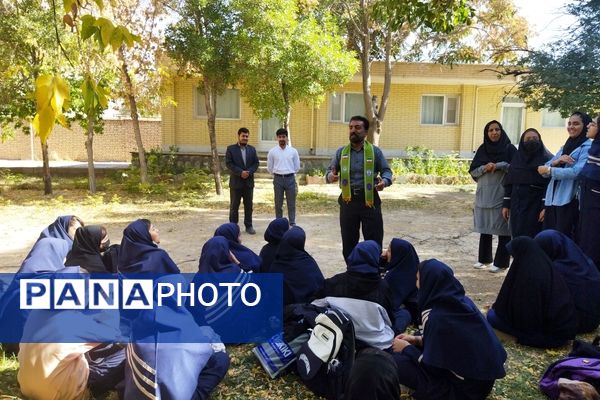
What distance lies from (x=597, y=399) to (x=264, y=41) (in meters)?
9.00

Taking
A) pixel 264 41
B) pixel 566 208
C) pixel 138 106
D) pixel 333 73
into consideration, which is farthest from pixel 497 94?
pixel 566 208

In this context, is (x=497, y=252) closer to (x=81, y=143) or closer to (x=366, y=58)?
(x=366, y=58)

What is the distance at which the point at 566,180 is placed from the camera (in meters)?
5.10

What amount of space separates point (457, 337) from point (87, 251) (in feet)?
10.0

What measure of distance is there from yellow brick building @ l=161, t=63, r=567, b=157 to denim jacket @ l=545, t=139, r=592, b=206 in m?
11.1

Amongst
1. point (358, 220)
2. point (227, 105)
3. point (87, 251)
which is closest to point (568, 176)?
point (358, 220)

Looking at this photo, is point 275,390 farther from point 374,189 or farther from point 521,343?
point 374,189

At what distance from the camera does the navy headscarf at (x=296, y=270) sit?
13.5ft

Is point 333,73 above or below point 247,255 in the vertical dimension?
above

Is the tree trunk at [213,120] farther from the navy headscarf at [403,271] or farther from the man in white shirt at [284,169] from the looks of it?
the navy headscarf at [403,271]

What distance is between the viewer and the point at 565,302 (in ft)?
11.9

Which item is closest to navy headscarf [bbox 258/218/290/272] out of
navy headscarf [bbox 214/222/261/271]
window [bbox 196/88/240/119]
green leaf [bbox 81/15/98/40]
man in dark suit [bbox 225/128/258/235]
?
navy headscarf [bbox 214/222/261/271]

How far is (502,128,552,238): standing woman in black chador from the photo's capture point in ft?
17.4

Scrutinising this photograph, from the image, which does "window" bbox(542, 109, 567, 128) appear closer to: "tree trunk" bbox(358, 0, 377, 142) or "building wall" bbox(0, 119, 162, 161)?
"tree trunk" bbox(358, 0, 377, 142)
